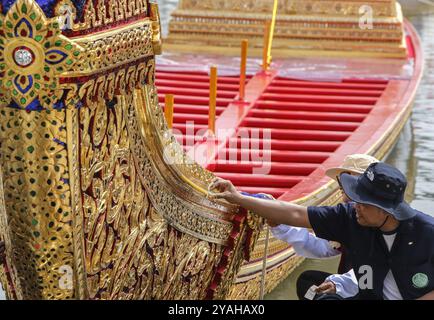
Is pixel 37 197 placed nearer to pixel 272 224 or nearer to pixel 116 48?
pixel 116 48

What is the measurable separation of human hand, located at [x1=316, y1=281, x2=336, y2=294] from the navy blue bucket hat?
400mm

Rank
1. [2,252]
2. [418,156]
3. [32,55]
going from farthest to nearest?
[418,156] → [2,252] → [32,55]

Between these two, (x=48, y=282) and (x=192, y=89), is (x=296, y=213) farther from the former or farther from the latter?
(x=192, y=89)

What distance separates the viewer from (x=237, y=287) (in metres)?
4.06

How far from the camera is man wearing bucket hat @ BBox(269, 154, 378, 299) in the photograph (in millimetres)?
3131

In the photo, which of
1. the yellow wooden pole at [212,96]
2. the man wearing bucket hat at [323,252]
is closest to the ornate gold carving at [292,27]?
the yellow wooden pole at [212,96]

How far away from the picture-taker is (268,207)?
10.2 feet

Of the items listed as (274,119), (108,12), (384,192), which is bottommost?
(274,119)

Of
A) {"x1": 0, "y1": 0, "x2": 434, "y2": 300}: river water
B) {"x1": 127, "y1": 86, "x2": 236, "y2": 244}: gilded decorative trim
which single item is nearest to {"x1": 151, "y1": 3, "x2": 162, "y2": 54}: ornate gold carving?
{"x1": 127, "y1": 86, "x2": 236, "y2": 244}: gilded decorative trim

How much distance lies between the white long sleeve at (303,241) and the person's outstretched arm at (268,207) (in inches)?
4.9

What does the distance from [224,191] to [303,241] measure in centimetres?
29

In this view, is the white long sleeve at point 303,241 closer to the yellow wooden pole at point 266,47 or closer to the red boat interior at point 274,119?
the red boat interior at point 274,119

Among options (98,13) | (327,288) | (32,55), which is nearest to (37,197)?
(32,55)
